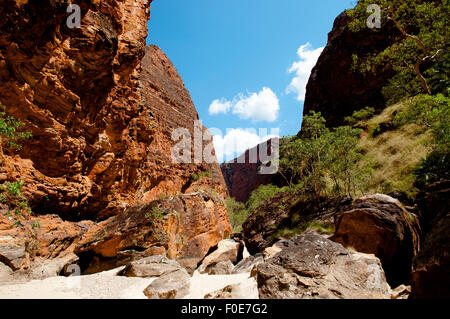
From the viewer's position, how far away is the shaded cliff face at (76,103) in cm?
674

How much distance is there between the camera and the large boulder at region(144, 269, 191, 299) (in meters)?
5.09

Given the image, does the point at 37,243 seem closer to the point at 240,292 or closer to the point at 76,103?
the point at 76,103

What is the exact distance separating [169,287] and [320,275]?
147 inches

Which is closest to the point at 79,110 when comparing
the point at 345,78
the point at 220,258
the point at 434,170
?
the point at 220,258

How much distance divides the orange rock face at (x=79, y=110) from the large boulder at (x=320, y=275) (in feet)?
19.5

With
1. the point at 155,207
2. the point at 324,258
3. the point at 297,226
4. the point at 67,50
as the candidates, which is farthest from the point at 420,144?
the point at 67,50

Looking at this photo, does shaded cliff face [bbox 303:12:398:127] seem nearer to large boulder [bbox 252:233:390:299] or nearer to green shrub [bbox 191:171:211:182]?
green shrub [bbox 191:171:211:182]

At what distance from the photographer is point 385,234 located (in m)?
5.48

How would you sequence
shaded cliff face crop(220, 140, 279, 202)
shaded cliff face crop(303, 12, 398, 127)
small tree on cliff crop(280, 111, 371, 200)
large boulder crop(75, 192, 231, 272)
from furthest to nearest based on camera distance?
shaded cliff face crop(220, 140, 279, 202), shaded cliff face crop(303, 12, 398, 127), small tree on cliff crop(280, 111, 371, 200), large boulder crop(75, 192, 231, 272)

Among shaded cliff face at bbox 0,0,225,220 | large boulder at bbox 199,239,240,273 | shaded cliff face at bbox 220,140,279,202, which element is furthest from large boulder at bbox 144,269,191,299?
shaded cliff face at bbox 220,140,279,202

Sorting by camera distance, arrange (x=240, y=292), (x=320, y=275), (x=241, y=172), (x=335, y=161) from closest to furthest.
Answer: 1. (x=320, y=275)
2. (x=240, y=292)
3. (x=335, y=161)
4. (x=241, y=172)

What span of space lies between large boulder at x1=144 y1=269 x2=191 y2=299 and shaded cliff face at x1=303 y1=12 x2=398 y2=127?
34291 millimetres

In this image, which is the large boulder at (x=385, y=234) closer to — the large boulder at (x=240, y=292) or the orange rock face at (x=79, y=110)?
the large boulder at (x=240, y=292)

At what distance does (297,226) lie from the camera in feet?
39.1
